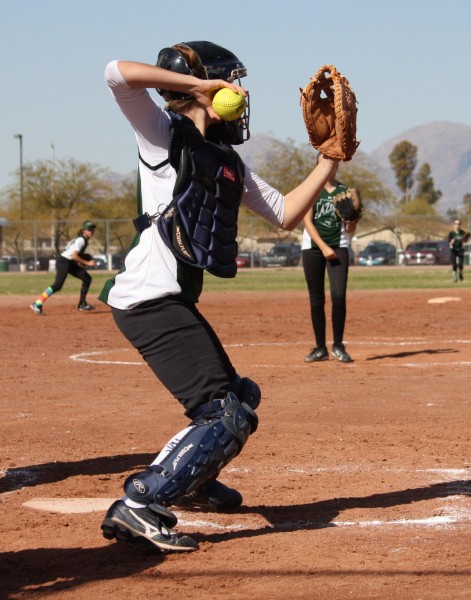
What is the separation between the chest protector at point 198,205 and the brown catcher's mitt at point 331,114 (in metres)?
0.54

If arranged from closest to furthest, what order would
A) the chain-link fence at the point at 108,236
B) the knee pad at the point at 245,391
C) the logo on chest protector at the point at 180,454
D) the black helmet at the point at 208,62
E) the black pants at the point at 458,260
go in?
the logo on chest protector at the point at 180,454, the black helmet at the point at 208,62, the knee pad at the point at 245,391, the black pants at the point at 458,260, the chain-link fence at the point at 108,236

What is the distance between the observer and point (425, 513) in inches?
199

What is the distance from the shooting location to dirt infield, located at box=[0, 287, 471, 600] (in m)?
4.09

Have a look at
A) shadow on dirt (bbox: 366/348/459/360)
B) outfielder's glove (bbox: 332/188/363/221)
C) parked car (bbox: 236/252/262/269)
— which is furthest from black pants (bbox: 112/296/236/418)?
parked car (bbox: 236/252/262/269)

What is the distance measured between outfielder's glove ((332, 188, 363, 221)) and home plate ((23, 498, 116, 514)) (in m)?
5.54

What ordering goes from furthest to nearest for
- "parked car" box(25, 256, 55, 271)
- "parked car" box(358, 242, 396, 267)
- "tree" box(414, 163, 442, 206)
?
1. "tree" box(414, 163, 442, 206)
2. "parked car" box(358, 242, 396, 267)
3. "parked car" box(25, 256, 55, 271)

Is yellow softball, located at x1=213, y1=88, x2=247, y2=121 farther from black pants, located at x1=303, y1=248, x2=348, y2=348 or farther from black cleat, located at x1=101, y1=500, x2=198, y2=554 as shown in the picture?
black pants, located at x1=303, y1=248, x2=348, y2=348

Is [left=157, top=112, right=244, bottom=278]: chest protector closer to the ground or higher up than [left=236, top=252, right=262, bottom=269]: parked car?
higher up

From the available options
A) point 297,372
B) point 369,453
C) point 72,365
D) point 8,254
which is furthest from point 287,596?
point 8,254

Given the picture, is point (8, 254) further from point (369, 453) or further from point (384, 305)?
point (369, 453)

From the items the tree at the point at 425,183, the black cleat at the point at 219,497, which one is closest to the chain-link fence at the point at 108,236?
the black cleat at the point at 219,497

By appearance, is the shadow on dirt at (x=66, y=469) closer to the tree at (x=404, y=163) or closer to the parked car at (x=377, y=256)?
the parked car at (x=377, y=256)

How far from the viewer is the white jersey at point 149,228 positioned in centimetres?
441

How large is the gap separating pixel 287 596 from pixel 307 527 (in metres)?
1.06
